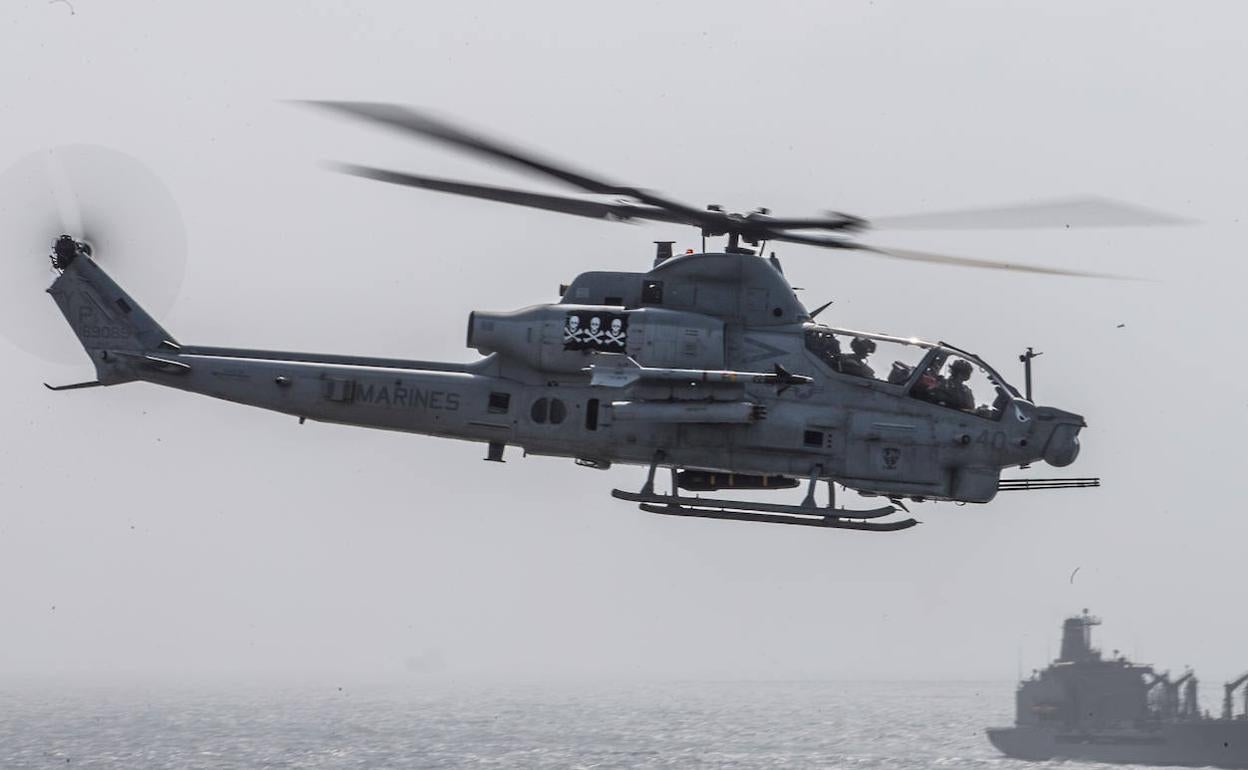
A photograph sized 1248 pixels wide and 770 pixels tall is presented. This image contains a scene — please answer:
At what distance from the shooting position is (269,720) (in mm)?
132125

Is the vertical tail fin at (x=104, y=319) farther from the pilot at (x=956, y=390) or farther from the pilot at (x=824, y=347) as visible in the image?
the pilot at (x=956, y=390)

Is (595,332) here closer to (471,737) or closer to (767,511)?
(767,511)

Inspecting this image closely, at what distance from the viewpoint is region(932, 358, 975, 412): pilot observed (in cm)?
2188

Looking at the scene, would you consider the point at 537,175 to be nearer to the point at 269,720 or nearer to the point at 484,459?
the point at 484,459

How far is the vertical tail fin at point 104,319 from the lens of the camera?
23.9 meters

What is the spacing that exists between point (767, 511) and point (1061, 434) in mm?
4263

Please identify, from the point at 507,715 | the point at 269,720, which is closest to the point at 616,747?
the point at 269,720

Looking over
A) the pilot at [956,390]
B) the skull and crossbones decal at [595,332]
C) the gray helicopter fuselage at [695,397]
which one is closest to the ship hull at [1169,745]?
the pilot at [956,390]

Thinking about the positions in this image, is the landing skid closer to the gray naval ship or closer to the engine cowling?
the engine cowling

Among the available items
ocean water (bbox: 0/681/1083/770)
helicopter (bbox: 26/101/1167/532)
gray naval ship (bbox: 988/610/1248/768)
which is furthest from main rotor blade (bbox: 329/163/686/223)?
gray naval ship (bbox: 988/610/1248/768)

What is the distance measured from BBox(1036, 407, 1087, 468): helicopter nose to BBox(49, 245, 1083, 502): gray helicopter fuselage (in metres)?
0.02

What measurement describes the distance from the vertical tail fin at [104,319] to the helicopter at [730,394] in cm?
378

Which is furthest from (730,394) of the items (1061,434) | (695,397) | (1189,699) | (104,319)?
(1189,699)

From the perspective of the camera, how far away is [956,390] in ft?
72.0
